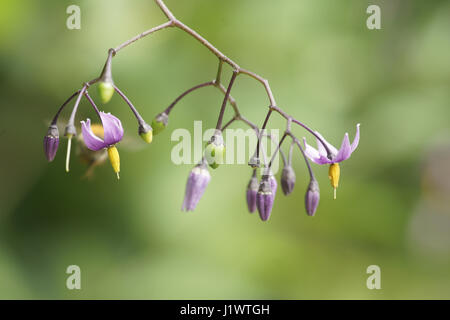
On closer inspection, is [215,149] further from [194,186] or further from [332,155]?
[332,155]

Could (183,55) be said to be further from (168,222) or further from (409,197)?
(409,197)

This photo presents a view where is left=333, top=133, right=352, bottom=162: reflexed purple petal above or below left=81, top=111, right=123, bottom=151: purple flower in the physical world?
below

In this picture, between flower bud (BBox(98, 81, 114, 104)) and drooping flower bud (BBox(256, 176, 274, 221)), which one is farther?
drooping flower bud (BBox(256, 176, 274, 221))

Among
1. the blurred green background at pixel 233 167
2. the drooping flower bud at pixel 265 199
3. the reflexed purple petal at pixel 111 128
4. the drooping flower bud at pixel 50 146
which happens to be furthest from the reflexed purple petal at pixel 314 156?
the blurred green background at pixel 233 167

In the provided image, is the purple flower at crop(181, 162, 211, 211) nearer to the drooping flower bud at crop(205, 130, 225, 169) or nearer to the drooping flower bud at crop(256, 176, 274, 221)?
the drooping flower bud at crop(205, 130, 225, 169)

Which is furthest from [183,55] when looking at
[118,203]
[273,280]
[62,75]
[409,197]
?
[409,197]

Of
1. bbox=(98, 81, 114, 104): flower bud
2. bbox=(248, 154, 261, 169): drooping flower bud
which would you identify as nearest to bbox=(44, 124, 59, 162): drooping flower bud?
bbox=(98, 81, 114, 104): flower bud

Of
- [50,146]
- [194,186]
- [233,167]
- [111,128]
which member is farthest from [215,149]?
[233,167]
